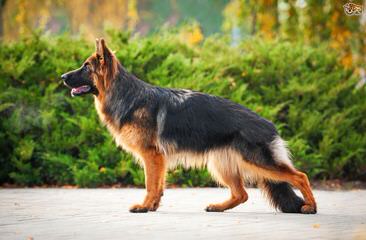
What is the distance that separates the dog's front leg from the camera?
28.0ft

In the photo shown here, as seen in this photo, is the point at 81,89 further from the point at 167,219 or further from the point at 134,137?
the point at 167,219

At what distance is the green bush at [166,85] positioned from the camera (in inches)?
473

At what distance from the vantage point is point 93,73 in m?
8.88

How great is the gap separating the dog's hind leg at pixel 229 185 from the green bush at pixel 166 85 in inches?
113

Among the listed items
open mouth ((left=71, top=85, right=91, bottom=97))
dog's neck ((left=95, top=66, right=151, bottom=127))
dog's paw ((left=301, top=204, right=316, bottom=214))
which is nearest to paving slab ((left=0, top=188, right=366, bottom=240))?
dog's paw ((left=301, top=204, right=316, bottom=214))

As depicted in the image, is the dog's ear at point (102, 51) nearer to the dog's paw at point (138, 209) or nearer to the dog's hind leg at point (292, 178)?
the dog's paw at point (138, 209)

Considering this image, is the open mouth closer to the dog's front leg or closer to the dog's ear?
the dog's ear

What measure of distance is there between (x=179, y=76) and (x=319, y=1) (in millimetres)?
7997

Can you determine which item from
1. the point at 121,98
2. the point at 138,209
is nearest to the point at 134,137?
the point at 121,98

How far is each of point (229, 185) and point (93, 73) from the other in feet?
7.30

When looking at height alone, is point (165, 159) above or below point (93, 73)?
below

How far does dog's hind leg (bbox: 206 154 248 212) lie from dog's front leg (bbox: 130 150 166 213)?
650mm

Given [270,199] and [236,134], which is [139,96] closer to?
[236,134]

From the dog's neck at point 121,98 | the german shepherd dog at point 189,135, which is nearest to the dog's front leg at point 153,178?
the german shepherd dog at point 189,135
